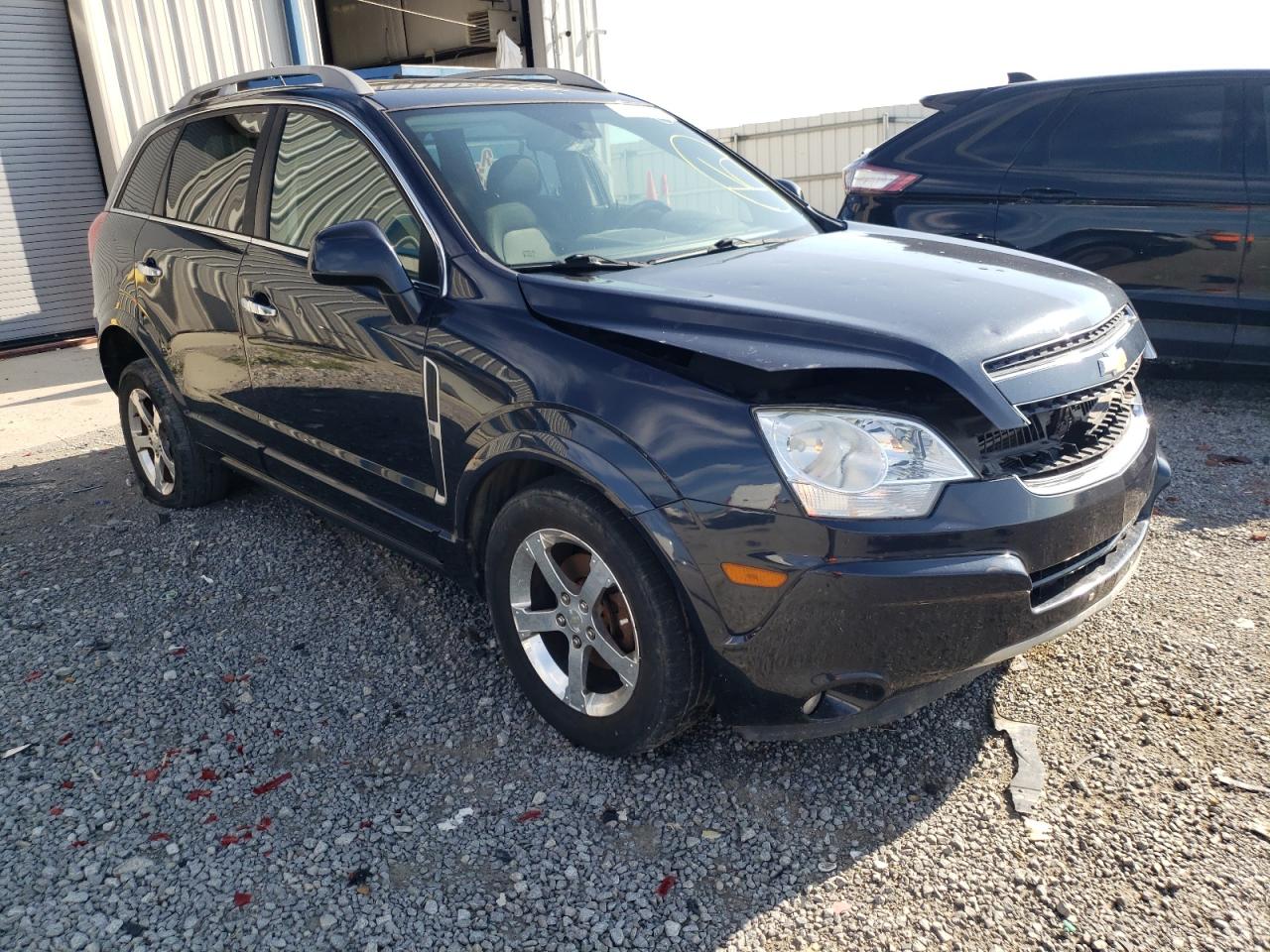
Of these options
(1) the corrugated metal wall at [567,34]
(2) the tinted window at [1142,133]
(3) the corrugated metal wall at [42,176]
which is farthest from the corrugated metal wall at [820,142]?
(3) the corrugated metal wall at [42,176]

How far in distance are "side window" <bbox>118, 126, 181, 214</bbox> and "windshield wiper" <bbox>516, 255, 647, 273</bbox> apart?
2.57 metres

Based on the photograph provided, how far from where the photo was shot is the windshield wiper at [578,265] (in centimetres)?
296

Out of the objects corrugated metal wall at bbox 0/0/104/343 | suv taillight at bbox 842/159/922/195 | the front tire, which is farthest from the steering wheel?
corrugated metal wall at bbox 0/0/104/343

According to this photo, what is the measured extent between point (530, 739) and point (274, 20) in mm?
8960

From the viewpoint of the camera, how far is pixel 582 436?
8.39 feet

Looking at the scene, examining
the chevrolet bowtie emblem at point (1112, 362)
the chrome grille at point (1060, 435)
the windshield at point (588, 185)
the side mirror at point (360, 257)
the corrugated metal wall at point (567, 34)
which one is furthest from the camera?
the corrugated metal wall at point (567, 34)

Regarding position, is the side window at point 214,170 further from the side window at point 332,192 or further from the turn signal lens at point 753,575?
the turn signal lens at point 753,575

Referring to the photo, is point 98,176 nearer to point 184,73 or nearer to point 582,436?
point 184,73

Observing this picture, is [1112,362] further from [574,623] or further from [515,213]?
[515,213]

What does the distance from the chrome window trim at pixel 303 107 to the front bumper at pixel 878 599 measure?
1.20 meters

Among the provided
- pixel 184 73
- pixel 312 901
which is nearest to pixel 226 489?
pixel 312 901

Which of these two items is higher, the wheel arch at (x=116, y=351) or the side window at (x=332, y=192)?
the side window at (x=332, y=192)

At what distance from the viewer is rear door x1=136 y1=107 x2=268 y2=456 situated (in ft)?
12.9

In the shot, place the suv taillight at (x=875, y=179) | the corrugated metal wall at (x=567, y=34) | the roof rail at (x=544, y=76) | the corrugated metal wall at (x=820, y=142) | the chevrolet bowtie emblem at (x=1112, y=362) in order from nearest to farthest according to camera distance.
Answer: the chevrolet bowtie emblem at (x=1112, y=362), the roof rail at (x=544, y=76), the suv taillight at (x=875, y=179), the corrugated metal wall at (x=820, y=142), the corrugated metal wall at (x=567, y=34)
